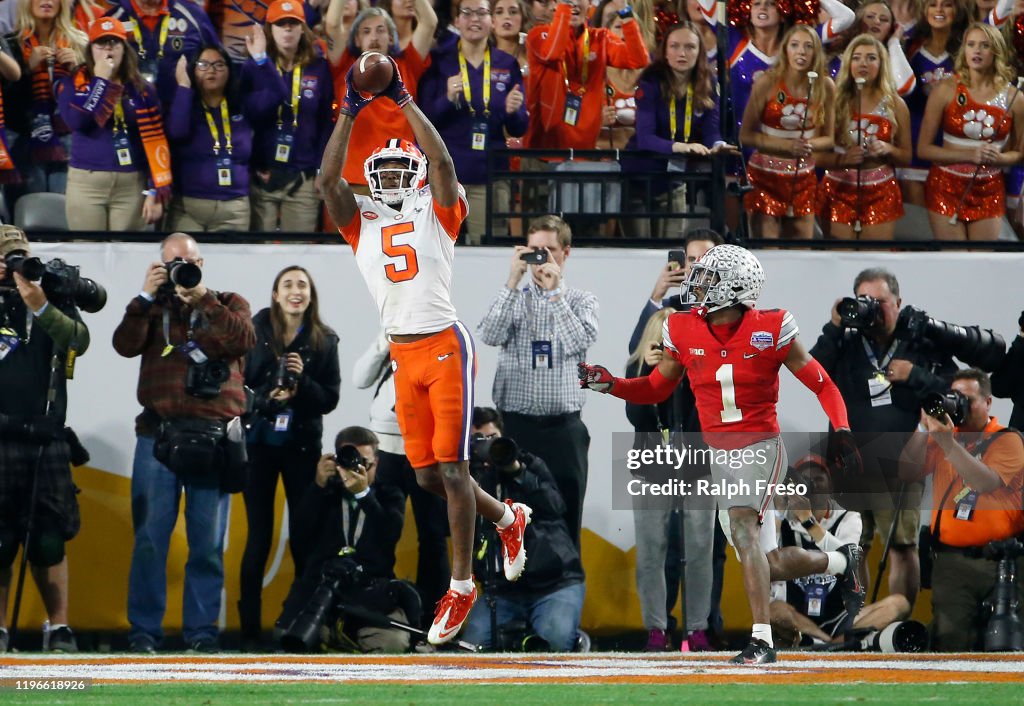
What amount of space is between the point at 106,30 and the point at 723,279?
4.81 m

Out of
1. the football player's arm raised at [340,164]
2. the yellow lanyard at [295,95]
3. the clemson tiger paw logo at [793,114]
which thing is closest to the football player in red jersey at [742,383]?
the football player's arm raised at [340,164]

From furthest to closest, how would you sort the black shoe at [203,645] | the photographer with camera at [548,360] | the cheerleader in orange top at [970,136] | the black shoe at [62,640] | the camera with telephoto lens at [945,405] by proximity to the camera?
the cheerleader in orange top at [970,136] < the photographer with camera at [548,360] < the black shoe at [203,645] < the black shoe at [62,640] < the camera with telephoto lens at [945,405]

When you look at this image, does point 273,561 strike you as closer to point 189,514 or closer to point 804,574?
point 189,514

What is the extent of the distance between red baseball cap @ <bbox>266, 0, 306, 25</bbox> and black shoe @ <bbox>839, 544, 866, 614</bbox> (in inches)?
201

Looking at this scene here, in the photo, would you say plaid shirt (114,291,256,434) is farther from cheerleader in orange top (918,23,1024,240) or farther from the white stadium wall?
cheerleader in orange top (918,23,1024,240)

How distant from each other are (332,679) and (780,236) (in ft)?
17.8

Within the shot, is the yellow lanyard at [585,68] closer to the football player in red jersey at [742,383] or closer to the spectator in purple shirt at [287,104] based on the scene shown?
the spectator in purple shirt at [287,104]

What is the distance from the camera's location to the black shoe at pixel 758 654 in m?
7.62

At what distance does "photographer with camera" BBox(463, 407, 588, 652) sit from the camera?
9484 millimetres

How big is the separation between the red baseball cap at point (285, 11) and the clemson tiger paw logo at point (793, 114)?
135 inches

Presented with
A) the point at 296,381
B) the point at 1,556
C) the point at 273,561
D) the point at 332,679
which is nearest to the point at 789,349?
the point at 332,679

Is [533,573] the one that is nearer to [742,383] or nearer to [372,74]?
[742,383]

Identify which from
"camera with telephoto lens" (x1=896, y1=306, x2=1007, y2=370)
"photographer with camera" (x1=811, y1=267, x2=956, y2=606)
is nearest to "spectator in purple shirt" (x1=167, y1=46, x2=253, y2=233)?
"photographer with camera" (x1=811, y1=267, x2=956, y2=606)

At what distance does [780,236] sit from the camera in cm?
1109
